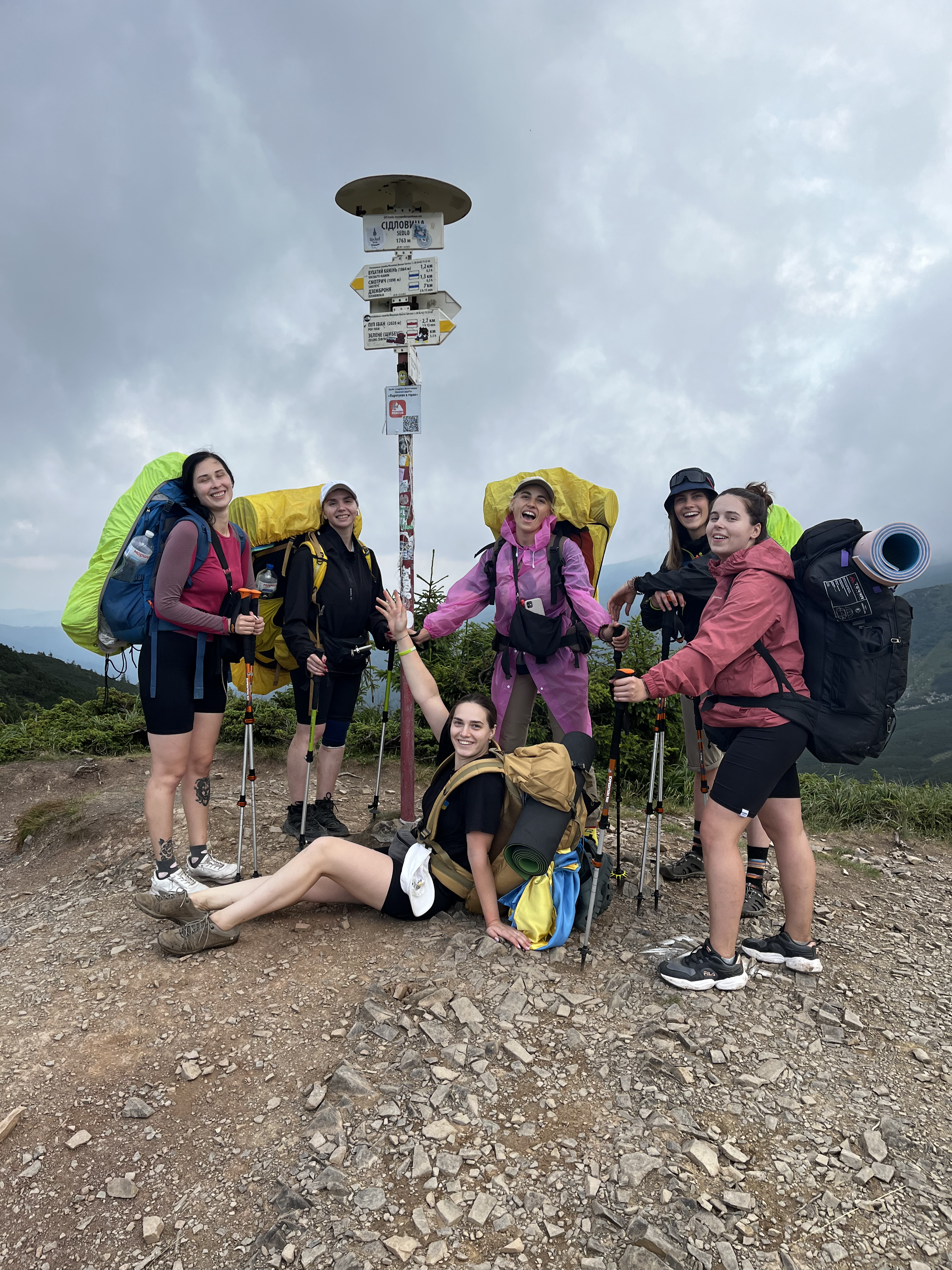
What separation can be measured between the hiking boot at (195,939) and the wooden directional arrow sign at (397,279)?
5.31 m

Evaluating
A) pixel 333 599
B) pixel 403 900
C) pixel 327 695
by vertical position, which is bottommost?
pixel 403 900

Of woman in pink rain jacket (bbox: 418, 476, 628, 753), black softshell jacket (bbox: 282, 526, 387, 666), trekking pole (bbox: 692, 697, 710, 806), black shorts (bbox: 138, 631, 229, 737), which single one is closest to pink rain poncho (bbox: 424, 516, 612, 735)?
woman in pink rain jacket (bbox: 418, 476, 628, 753)

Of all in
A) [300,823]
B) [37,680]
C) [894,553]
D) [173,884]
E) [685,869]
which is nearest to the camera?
[894,553]

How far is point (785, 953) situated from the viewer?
4469mm

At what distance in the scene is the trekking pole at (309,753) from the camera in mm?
5914

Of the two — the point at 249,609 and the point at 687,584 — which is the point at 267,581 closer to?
the point at 249,609

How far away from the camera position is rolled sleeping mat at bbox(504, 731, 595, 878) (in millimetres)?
4121

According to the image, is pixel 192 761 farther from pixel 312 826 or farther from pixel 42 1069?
pixel 42 1069

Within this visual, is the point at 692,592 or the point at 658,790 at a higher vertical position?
the point at 692,592

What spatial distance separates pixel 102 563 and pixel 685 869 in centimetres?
508

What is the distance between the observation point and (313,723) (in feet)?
Result: 19.7

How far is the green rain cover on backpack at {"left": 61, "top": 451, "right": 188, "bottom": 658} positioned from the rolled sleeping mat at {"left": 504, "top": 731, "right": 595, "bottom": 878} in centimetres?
322

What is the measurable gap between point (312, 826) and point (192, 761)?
63.6 inches

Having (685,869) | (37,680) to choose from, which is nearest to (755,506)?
(685,869)
